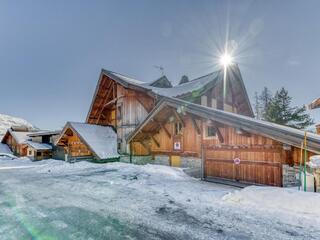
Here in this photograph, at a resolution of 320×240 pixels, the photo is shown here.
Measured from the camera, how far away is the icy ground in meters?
3.97

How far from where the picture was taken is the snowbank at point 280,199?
15.6ft

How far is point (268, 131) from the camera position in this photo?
632 centimetres

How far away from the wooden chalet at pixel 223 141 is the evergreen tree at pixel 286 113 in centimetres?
2022

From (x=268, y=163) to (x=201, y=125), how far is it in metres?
3.61

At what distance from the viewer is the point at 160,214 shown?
4996 mm

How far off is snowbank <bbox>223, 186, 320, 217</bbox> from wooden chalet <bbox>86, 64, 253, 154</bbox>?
8.60 metres

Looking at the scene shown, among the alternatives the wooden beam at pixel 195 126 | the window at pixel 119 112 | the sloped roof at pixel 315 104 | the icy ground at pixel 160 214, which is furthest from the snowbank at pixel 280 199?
the window at pixel 119 112

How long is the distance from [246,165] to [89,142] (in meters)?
12.2

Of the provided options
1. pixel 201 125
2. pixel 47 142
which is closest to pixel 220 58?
pixel 201 125

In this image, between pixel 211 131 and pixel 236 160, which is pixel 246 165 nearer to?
pixel 236 160

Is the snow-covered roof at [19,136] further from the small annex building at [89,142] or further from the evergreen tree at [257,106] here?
the evergreen tree at [257,106]

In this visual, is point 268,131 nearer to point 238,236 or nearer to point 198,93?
point 238,236

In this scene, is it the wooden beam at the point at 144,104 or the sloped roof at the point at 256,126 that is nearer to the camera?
the sloped roof at the point at 256,126

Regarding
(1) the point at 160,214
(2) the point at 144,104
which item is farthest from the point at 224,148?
(2) the point at 144,104
